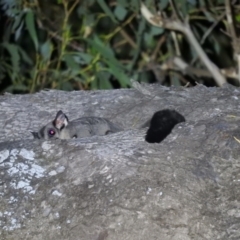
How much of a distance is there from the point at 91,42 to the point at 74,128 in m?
2.79

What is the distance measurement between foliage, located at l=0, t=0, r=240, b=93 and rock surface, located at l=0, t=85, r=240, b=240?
2.88 meters

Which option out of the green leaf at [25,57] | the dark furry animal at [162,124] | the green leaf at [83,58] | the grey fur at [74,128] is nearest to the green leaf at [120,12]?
the green leaf at [83,58]

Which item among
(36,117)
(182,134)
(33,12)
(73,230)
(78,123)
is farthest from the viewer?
(33,12)

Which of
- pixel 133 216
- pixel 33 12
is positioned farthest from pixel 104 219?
pixel 33 12

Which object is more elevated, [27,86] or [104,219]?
[104,219]

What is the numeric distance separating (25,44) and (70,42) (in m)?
0.45

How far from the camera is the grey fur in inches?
209

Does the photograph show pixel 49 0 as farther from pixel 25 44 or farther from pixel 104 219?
pixel 104 219

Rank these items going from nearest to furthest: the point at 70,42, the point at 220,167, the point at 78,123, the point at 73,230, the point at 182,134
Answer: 1. the point at 73,230
2. the point at 220,167
3. the point at 182,134
4. the point at 78,123
5. the point at 70,42

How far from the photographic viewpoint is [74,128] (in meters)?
5.33

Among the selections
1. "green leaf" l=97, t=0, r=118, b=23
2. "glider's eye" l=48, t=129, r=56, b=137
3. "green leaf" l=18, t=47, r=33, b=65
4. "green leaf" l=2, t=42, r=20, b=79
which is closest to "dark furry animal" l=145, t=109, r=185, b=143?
Result: "glider's eye" l=48, t=129, r=56, b=137

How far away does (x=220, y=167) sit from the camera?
4.64 metres

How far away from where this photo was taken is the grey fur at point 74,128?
17.4 ft

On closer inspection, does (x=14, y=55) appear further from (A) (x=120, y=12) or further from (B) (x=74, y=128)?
(B) (x=74, y=128)
